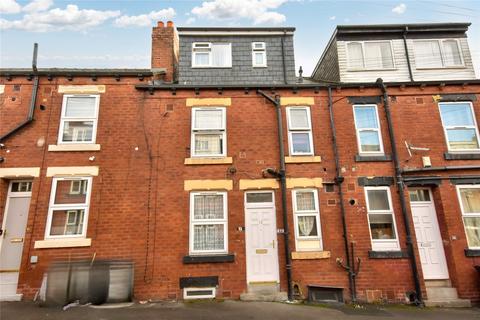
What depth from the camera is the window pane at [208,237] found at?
8320 millimetres

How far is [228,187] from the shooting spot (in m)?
8.66

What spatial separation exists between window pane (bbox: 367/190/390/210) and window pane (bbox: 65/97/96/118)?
357 inches

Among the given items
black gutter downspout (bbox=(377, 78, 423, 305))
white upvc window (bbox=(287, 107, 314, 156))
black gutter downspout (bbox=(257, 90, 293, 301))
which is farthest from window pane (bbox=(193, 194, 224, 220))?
black gutter downspout (bbox=(377, 78, 423, 305))

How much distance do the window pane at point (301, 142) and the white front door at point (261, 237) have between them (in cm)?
171

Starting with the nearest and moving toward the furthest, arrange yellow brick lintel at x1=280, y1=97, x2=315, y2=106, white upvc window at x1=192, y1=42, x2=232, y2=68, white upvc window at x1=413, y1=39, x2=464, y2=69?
1. yellow brick lintel at x1=280, y1=97, x2=315, y2=106
2. white upvc window at x1=192, y1=42, x2=232, y2=68
3. white upvc window at x1=413, y1=39, x2=464, y2=69

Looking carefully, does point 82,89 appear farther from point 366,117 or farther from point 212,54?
point 366,117

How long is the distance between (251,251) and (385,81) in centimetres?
767

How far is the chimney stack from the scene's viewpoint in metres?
10.2

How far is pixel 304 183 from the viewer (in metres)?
8.74

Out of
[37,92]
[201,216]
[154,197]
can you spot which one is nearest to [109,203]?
[154,197]

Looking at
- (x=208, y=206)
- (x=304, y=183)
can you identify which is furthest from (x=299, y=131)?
(x=208, y=206)

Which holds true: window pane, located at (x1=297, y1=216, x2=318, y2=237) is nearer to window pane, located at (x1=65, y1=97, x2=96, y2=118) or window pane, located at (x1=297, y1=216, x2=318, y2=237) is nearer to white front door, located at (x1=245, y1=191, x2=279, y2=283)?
white front door, located at (x1=245, y1=191, x2=279, y2=283)

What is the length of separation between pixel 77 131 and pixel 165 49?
13.8 ft

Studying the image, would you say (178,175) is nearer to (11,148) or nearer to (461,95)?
(11,148)
